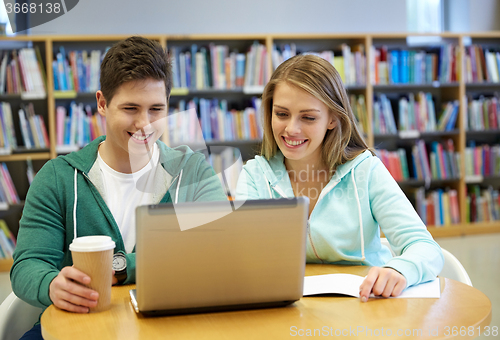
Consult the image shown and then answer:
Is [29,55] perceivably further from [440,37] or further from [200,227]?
[440,37]

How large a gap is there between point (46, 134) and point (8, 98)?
1.45 ft

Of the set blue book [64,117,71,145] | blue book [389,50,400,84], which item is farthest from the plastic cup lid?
blue book [389,50,400,84]

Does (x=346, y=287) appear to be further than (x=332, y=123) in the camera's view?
No

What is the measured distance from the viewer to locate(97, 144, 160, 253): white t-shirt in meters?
1.33

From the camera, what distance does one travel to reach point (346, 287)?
3.48ft

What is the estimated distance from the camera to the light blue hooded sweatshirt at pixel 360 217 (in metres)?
1.28

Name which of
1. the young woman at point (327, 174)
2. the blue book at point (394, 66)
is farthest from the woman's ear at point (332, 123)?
the blue book at point (394, 66)

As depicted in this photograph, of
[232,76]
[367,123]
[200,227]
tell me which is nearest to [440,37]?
[367,123]

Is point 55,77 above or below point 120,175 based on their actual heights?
above

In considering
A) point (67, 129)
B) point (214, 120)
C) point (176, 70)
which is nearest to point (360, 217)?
point (214, 120)

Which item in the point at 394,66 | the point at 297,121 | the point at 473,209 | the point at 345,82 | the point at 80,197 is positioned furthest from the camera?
the point at 473,209

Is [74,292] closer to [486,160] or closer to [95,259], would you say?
[95,259]

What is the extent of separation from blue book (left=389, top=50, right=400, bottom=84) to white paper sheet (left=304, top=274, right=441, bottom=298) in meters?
3.50

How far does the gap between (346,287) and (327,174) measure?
530mm
